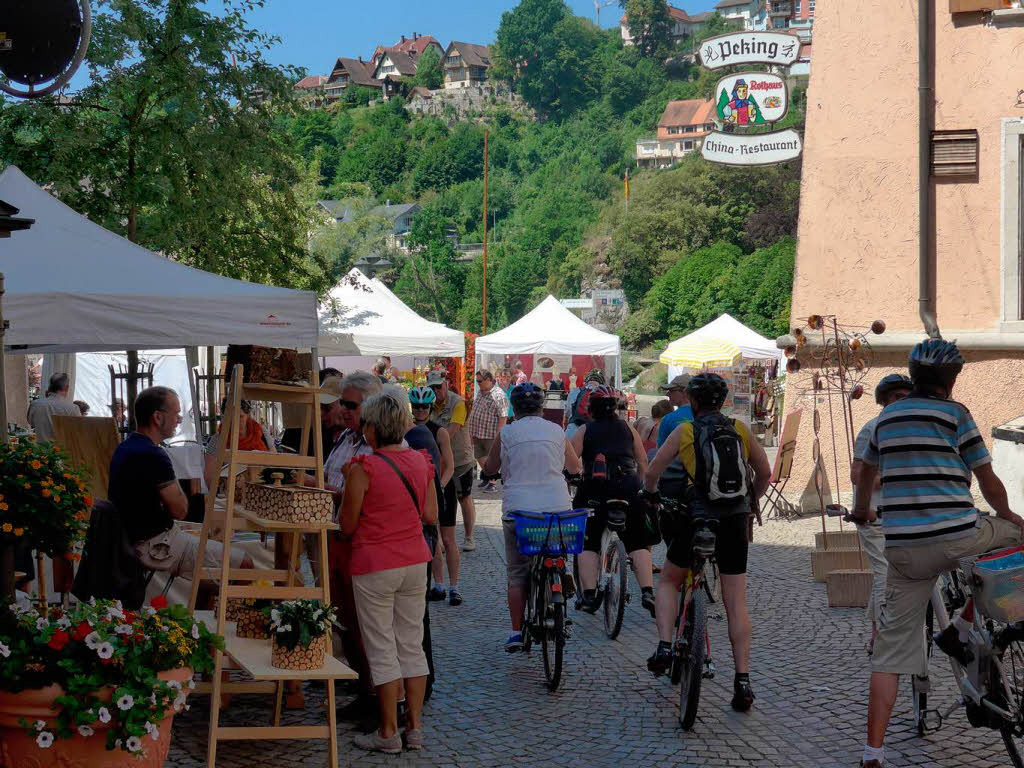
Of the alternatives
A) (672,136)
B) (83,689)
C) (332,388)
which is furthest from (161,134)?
(672,136)

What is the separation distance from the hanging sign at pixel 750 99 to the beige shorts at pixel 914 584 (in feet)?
42.4

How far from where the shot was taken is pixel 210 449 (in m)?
9.21

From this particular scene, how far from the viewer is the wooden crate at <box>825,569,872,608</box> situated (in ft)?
30.0

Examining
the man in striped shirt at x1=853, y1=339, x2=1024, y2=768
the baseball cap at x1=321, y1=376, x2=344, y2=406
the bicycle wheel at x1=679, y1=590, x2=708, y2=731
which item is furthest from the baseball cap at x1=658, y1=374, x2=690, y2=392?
the man in striped shirt at x1=853, y1=339, x2=1024, y2=768

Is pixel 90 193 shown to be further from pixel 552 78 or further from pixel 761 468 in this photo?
pixel 552 78

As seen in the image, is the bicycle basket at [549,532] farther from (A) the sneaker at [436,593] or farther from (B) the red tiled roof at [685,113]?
(B) the red tiled roof at [685,113]

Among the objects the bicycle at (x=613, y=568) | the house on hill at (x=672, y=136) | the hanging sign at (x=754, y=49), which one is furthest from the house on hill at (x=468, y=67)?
the bicycle at (x=613, y=568)

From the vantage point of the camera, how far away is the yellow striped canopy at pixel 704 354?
26578mm

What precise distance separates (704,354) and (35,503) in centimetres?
2277

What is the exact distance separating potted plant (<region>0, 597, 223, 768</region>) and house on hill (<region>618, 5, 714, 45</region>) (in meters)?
184

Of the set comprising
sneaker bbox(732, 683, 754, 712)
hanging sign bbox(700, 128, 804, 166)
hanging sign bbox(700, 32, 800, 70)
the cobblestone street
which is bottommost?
the cobblestone street

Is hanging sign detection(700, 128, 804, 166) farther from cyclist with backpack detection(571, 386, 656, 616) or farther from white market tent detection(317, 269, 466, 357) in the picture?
cyclist with backpack detection(571, 386, 656, 616)

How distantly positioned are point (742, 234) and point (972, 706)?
79.6 meters

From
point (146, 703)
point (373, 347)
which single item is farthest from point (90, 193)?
point (146, 703)
